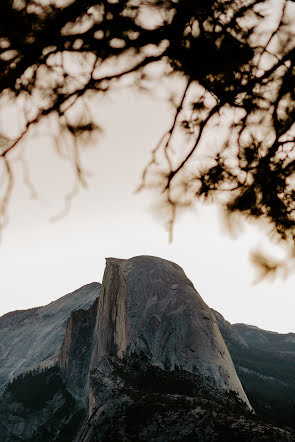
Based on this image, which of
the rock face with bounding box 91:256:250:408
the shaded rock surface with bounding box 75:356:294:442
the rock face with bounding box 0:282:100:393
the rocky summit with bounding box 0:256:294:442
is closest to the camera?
the shaded rock surface with bounding box 75:356:294:442

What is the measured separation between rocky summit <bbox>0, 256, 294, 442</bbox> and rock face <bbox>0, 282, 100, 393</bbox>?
3.99m

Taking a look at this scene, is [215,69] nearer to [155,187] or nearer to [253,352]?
[155,187]

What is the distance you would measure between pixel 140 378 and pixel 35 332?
32068 millimetres

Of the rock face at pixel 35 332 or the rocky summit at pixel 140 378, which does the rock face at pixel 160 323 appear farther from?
the rock face at pixel 35 332

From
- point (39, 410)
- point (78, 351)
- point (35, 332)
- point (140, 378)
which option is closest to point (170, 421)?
point (140, 378)

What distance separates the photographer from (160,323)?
16.7 meters

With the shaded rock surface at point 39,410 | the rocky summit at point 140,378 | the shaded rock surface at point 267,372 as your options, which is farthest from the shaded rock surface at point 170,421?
the shaded rock surface at point 39,410

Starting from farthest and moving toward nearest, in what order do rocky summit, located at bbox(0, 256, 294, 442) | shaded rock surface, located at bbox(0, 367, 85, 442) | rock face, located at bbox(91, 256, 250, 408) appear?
shaded rock surface, located at bbox(0, 367, 85, 442) → rock face, located at bbox(91, 256, 250, 408) → rocky summit, located at bbox(0, 256, 294, 442)

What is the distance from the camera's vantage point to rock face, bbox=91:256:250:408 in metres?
14.1

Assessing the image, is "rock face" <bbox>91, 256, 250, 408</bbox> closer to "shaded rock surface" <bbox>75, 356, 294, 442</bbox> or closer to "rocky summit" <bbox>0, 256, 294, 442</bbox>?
"rocky summit" <bbox>0, 256, 294, 442</bbox>

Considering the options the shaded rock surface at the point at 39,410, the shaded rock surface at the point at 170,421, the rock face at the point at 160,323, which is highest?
the rock face at the point at 160,323

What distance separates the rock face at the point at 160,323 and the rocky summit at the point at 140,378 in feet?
0.17

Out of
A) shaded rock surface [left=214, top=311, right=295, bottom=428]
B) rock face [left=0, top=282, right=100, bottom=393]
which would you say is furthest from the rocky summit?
shaded rock surface [left=214, top=311, right=295, bottom=428]

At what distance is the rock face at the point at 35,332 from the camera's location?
34562 mm
